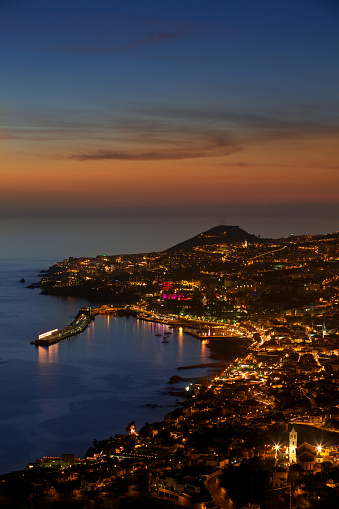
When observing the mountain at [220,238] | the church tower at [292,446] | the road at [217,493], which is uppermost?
the mountain at [220,238]

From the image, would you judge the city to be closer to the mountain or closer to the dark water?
the dark water

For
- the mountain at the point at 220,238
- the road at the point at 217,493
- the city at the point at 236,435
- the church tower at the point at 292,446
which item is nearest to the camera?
the road at the point at 217,493

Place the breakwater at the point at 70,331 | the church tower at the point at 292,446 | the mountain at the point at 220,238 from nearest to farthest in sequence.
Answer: the church tower at the point at 292,446, the breakwater at the point at 70,331, the mountain at the point at 220,238

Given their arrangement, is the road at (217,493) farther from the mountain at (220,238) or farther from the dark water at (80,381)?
the mountain at (220,238)

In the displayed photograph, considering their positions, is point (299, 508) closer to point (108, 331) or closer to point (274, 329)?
point (274, 329)

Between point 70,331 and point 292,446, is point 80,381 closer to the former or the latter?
point 292,446

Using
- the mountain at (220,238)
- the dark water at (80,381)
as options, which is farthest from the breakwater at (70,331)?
the mountain at (220,238)

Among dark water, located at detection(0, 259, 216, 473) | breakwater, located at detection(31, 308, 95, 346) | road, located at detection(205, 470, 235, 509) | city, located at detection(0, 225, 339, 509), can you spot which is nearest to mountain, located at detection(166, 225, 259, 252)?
city, located at detection(0, 225, 339, 509)
